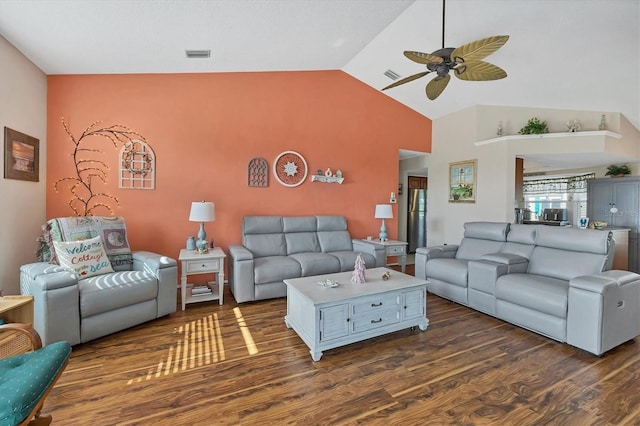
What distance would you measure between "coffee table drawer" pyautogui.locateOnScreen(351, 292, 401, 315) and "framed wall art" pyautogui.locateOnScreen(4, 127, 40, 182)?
11.4 ft

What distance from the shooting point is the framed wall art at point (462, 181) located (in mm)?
4926

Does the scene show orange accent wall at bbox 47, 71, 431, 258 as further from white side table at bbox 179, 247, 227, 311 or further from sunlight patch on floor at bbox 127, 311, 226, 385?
sunlight patch on floor at bbox 127, 311, 226, 385

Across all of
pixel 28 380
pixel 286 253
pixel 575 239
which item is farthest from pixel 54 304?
pixel 575 239

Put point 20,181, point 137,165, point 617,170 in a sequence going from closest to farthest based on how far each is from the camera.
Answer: point 20,181 → point 137,165 → point 617,170

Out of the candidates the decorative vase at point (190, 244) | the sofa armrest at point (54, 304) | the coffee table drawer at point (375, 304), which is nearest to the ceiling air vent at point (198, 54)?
the decorative vase at point (190, 244)

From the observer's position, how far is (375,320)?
2.49m

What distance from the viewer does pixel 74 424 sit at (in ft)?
5.13

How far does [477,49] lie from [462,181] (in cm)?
322

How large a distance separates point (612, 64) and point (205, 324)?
5.22 metres

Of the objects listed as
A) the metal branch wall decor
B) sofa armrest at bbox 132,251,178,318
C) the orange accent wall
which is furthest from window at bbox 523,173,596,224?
the metal branch wall decor

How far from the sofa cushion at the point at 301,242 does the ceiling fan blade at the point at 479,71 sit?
8.79 ft

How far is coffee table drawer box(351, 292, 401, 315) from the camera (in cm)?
241

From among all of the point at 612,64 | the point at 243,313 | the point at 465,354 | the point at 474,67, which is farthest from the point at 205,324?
the point at 612,64

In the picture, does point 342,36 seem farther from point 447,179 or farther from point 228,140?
point 447,179
